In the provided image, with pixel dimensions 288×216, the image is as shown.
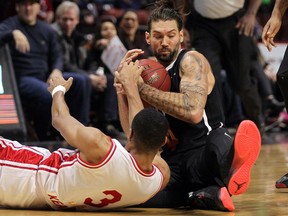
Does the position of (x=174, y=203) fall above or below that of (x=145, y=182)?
below

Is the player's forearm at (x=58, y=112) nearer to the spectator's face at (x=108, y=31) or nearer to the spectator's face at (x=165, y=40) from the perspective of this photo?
the spectator's face at (x=165, y=40)

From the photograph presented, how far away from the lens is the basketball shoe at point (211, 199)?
3.82 metres


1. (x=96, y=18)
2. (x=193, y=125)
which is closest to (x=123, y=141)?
(x=96, y=18)

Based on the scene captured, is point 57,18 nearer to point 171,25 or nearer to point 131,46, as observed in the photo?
point 131,46

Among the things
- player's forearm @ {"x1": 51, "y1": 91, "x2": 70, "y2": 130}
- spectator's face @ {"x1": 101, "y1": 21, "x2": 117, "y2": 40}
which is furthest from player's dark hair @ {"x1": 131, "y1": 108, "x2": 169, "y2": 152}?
spectator's face @ {"x1": 101, "y1": 21, "x2": 117, "y2": 40}

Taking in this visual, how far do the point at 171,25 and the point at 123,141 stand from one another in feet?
12.5

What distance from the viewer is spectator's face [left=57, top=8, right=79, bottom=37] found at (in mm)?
8422

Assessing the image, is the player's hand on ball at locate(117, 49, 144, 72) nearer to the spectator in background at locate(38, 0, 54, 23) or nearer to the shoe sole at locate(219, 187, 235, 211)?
the shoe sole at locate(219, 187, 235, 211)

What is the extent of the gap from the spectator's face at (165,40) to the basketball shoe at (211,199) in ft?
2.62

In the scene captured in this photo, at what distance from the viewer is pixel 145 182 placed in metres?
3.68

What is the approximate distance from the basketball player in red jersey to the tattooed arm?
88 mm

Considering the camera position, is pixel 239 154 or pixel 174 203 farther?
pixel 174 203

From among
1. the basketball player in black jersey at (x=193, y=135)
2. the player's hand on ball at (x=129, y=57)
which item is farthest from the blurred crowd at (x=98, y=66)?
the player's hand on ball at (x=129, y=57)

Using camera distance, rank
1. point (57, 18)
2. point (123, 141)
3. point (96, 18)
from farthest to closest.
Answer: point (96, 18) < point (57, 18) < point (123, 141)
